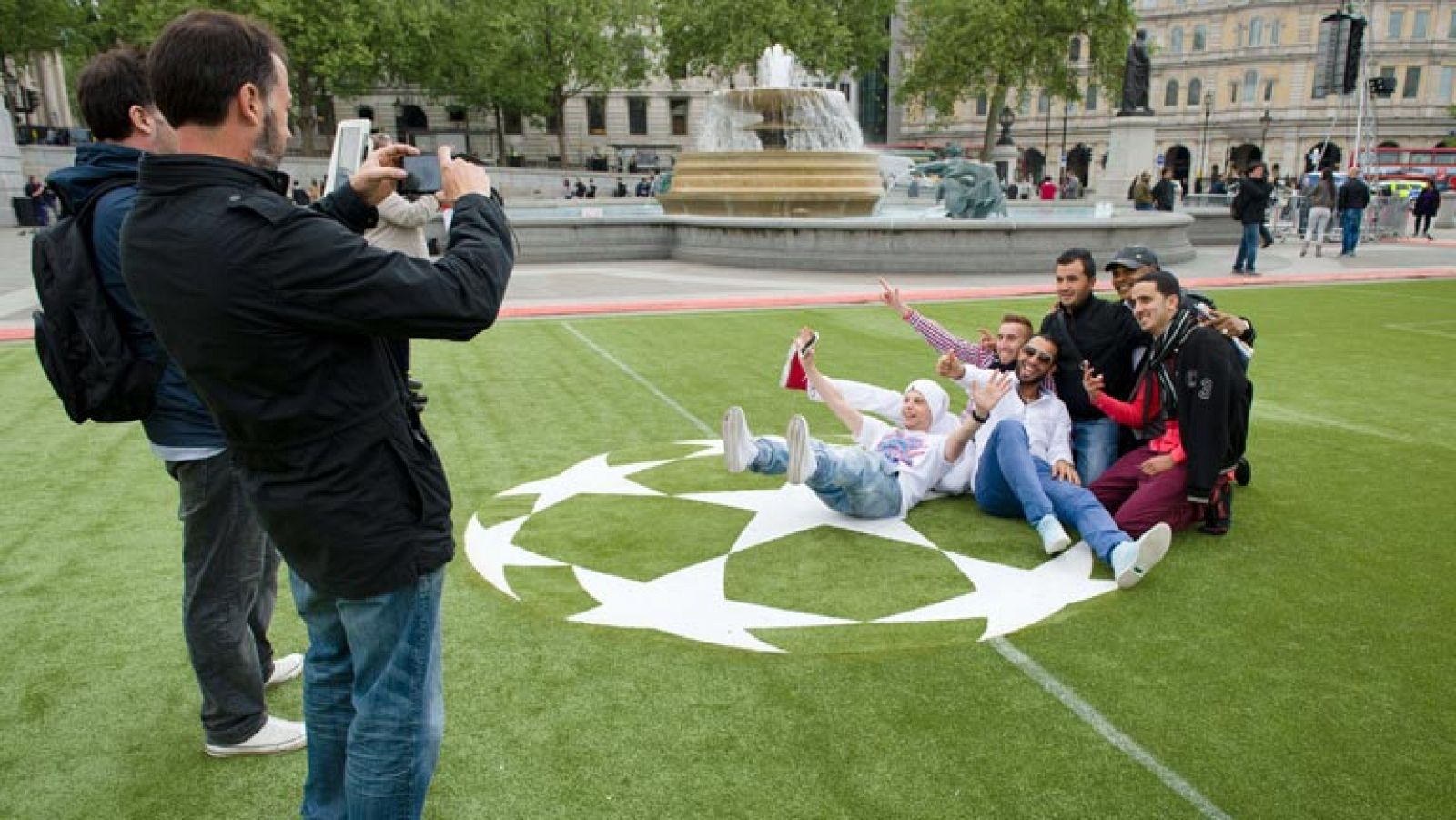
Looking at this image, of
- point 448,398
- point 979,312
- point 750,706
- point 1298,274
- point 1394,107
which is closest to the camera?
point 750,706

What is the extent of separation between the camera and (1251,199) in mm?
18047

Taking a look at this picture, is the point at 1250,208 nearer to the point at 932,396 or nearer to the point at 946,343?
the point at 946,343

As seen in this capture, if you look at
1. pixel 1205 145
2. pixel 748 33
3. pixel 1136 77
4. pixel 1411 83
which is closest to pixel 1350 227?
pixel 1136 77

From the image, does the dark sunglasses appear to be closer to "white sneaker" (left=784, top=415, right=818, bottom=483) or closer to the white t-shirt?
the white t-shirt

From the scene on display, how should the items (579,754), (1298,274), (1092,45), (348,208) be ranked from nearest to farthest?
(348,208) < (579,754) < (1298,274) < (1092,45)

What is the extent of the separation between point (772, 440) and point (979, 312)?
376 inches

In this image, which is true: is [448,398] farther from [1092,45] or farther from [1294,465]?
[1092,45]

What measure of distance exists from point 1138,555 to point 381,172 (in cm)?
376

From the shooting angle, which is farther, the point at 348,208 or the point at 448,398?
the point at 448,398

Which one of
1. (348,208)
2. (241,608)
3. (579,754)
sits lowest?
(579,754)

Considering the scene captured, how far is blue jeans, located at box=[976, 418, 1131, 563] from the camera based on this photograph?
4.96 m

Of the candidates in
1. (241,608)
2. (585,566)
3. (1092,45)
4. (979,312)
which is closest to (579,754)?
(241,608)

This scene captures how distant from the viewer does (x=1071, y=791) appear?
319 cm

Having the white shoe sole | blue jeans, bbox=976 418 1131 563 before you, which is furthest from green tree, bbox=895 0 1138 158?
the white shoe sole
